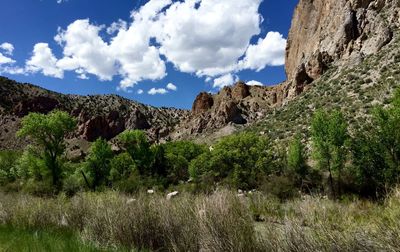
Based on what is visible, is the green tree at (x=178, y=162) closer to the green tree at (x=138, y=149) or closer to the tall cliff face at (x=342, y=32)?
the green tree at (x=138, y=149)

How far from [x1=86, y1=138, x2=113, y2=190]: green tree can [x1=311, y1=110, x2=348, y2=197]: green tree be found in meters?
27.2

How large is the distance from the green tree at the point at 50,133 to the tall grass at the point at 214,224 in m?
33.2

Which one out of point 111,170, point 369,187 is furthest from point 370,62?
point 111,170

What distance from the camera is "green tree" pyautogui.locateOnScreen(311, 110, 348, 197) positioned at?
3972cm

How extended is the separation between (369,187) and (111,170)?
31.8 metres

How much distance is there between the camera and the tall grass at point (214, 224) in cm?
763

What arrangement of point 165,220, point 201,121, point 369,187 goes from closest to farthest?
point 165,220 → point 369,187 → point 201,121

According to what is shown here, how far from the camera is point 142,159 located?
5641 cm

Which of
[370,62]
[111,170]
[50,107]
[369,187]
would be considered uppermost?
[50,107]

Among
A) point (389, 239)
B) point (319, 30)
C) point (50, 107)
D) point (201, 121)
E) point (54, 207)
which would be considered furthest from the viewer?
point (50, 107)

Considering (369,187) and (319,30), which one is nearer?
(369,187)

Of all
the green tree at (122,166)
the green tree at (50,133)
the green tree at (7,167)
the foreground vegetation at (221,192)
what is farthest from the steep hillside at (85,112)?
the green tree at (50,133)

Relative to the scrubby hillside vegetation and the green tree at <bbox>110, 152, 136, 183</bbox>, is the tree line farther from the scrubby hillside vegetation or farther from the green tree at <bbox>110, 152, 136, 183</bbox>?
the scrubby hillside vegetation

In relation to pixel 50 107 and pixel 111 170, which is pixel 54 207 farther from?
pixel 50 107
